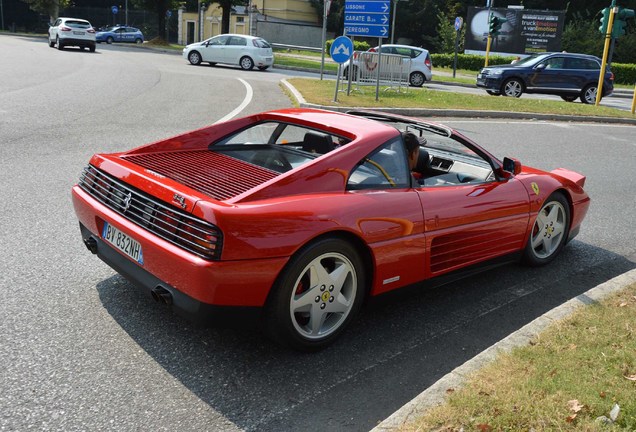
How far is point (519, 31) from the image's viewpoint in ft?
141

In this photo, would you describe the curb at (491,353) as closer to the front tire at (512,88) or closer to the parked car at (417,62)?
the front tire at (512,88)

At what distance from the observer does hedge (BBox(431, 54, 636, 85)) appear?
3744cm

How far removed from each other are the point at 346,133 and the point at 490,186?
130 cm

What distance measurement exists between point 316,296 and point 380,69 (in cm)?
1558

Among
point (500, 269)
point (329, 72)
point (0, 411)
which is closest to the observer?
point (0, 411)

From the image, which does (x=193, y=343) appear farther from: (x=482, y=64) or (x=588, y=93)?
(x=482, y=64)

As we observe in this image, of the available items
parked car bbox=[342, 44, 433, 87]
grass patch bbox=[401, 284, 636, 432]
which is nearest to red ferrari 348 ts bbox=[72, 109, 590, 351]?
grass patch bbox=[401, 284, 636, 432]

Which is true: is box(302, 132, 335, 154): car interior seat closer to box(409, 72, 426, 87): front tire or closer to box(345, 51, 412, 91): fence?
box(345, 51, 412, 91): fence

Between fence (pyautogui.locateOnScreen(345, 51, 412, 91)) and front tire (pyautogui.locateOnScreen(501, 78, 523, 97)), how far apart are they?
5.28 metres

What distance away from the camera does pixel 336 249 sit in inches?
142

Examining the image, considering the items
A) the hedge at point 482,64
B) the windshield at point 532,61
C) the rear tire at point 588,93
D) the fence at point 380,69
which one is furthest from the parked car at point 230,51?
the hedge at point 482,64

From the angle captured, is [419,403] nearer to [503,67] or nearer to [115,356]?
[115,356]

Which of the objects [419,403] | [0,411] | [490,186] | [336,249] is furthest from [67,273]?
[490,186]

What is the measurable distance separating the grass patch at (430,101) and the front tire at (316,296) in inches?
458
